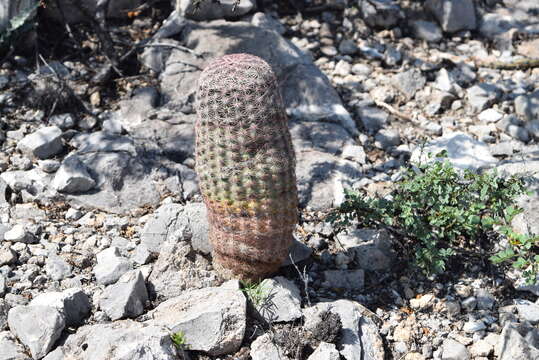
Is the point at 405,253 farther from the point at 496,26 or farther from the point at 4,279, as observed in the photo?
the point at 496,26

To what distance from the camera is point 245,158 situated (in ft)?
11.8

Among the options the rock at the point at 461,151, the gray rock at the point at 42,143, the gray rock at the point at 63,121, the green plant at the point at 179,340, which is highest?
the gray rock at the point at 42,143

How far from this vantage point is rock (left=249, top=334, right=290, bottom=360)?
11.9 ft

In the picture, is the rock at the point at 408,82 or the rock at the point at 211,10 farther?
the rock at the point at 211,10

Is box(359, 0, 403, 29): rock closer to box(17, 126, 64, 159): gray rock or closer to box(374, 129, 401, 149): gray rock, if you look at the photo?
box(374, 129, 401, 149): gray rock

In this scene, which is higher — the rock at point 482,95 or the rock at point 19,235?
the rock at point 19,235

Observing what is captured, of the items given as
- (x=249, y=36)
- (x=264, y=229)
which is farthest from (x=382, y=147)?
(x=264, y=229)

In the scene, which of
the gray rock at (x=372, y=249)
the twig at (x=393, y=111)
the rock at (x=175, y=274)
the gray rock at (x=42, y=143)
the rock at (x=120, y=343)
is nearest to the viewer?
the rock at (x=120, y=343)

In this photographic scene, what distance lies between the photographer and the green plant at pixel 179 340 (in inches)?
141

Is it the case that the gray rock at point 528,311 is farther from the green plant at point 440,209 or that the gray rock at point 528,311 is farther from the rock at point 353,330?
the rock at point 353,330

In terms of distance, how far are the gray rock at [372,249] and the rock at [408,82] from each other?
6.07 feet

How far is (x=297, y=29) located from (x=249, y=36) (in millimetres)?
785

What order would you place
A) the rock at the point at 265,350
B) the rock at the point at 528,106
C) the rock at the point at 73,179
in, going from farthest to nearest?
the rock at the point at 528,106 < the rock at the point at 73,179 < the rock at the point at 265,350

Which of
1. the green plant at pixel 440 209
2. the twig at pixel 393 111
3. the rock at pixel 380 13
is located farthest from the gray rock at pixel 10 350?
the rock at pixel 380 13
